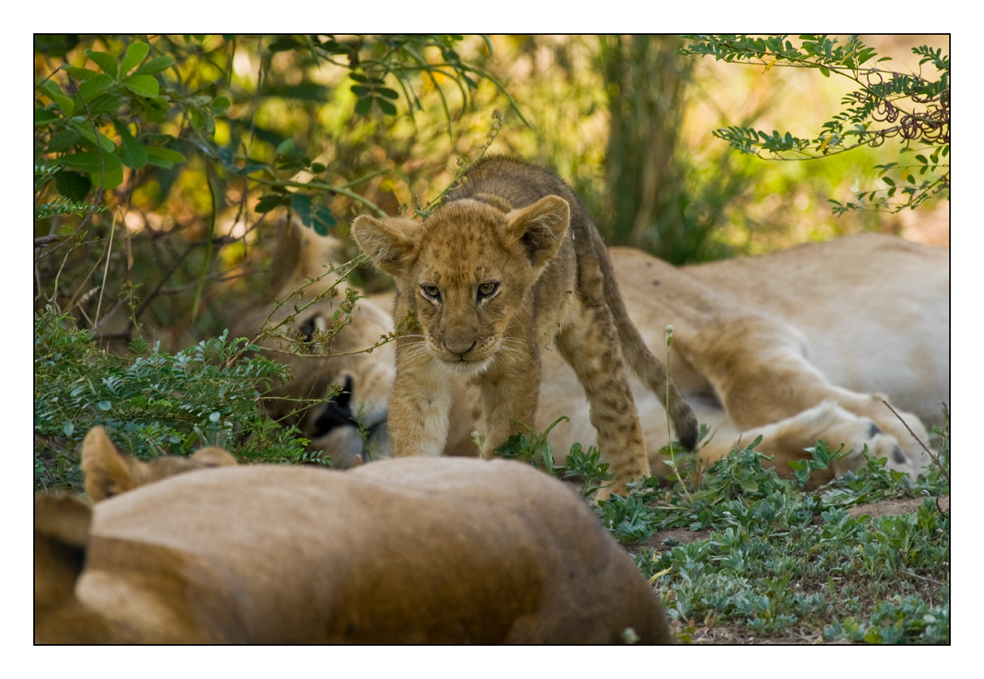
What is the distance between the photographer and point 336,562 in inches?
64.5

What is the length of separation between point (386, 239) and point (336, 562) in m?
1.74

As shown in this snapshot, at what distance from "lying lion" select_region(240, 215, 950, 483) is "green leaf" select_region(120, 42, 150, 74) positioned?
1.19m

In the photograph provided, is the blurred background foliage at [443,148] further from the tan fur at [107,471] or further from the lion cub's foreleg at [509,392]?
the tan fur at [107,471]

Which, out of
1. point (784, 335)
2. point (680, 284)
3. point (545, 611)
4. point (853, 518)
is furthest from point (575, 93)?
point (545, 611)

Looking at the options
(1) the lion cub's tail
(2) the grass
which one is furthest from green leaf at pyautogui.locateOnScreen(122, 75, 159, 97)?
(1) the lion cub's tail

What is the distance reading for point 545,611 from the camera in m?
1.82

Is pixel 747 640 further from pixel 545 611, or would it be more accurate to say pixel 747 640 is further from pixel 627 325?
pixel 627 325

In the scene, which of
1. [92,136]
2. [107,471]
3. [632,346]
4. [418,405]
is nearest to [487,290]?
[418,405]

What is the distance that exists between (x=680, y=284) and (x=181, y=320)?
2.41m

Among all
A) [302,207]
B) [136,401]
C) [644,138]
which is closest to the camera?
[136,401]

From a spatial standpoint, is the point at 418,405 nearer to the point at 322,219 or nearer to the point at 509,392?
the point at 509,392

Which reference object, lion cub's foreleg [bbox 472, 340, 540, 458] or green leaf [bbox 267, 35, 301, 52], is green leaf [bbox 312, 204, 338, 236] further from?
lion cub's foreleg [bbox 472, 340, 540, 458]

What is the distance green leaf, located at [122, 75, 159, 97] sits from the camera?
3049 mm

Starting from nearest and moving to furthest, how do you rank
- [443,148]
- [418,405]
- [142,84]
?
1. [142,84]
2. [418,405]
3. [443,148]
